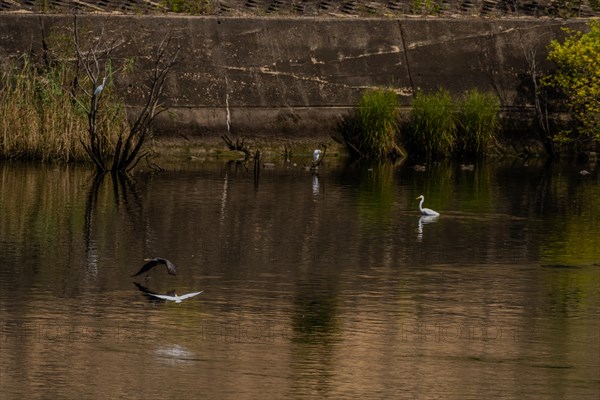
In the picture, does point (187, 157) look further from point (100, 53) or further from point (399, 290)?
point (399, 290)

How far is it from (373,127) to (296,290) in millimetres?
11331

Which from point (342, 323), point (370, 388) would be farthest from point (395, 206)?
point (370, 388)

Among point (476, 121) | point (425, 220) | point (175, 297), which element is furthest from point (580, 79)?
point (175, 297)

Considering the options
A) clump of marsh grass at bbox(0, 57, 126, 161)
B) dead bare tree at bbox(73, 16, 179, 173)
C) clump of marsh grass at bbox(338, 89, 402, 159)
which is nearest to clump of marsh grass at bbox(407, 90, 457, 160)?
clump of marsh grass at bbox(338, 89, 402, 159)

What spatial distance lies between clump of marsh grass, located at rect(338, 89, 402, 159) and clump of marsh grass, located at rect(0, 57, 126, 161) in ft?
12.1

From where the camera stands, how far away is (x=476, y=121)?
22641mm

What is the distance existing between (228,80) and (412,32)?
123 inches

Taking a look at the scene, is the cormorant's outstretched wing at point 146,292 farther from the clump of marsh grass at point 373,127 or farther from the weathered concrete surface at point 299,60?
the clump of marsh grass at point 373,127

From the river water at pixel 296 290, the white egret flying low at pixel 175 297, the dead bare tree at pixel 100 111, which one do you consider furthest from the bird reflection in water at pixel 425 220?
the dead bare tree at pixel 100 111

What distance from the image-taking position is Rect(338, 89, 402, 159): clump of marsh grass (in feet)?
72.8

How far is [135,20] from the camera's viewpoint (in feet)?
72.8

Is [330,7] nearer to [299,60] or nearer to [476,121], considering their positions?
[299,60]

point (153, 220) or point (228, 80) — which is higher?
point (228, 80)

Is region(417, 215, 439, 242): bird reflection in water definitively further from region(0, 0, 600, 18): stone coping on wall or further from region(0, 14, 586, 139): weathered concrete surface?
region(0, 0, 600, 18): stone coping on wall
